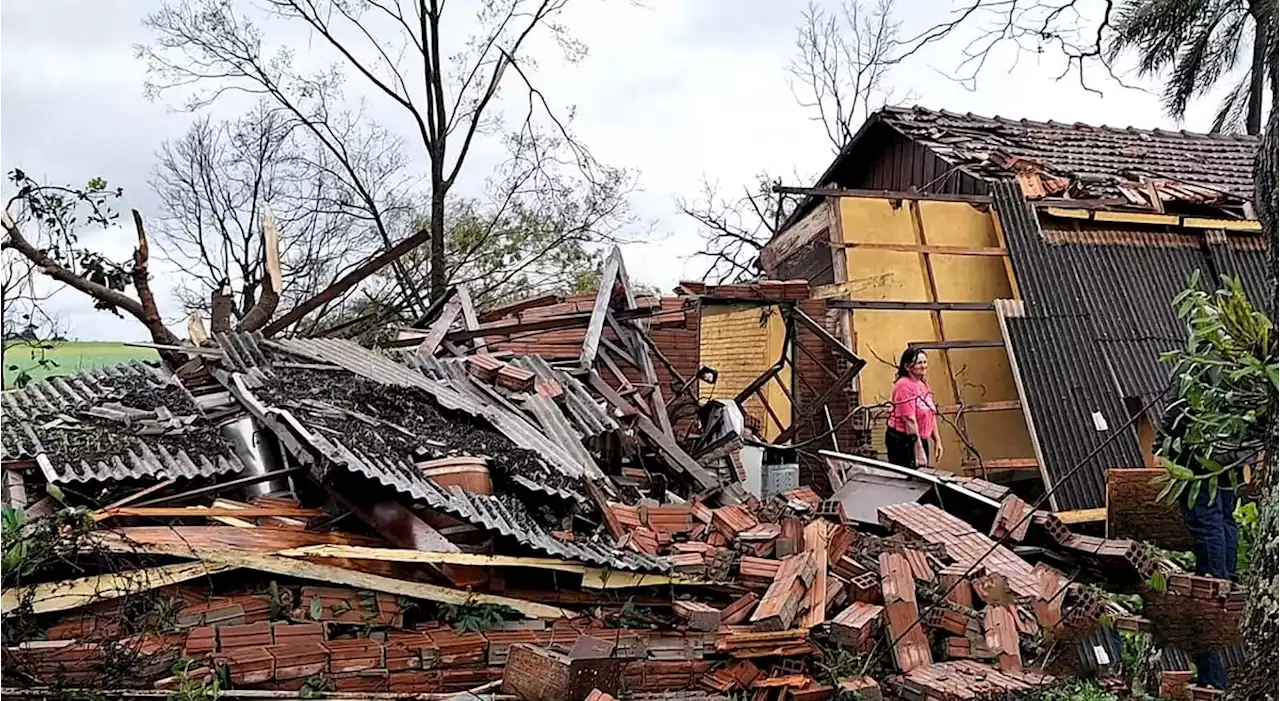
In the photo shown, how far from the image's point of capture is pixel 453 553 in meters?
5.21

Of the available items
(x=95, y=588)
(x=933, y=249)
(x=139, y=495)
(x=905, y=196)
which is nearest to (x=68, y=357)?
(x=139, y=495)

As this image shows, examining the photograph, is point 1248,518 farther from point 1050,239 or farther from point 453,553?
point 1050,239

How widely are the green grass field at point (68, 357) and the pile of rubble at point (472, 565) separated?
1868mm

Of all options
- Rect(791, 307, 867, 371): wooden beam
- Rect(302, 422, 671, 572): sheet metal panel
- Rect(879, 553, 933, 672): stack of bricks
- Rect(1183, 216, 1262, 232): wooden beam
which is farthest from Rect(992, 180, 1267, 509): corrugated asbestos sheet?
Rect(302, 422, 671, 572): sheet metal panel

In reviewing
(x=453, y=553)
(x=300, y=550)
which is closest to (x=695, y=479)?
(x=453, y=553)

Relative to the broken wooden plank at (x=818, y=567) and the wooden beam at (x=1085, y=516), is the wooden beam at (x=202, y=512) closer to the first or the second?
the broken wooden plank at (x=818, y=567)

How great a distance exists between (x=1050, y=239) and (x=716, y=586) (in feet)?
22.7

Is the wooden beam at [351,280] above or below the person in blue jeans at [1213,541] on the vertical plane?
above

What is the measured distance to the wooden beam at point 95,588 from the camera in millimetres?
4570

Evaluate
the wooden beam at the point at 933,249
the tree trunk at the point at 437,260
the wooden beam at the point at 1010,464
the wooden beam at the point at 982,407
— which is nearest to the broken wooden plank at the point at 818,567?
the wooden beam at the point at 1010,464

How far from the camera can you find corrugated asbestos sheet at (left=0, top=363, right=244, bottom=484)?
18.6 ft

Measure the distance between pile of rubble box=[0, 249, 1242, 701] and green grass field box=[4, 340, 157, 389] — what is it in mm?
1868

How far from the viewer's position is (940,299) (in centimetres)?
1091

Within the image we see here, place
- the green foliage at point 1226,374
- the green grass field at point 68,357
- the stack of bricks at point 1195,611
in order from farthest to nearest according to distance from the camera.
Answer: the green grass field at point 68,357, the stack of bricks at point 1195,611, the green foliage at point 1226,374
